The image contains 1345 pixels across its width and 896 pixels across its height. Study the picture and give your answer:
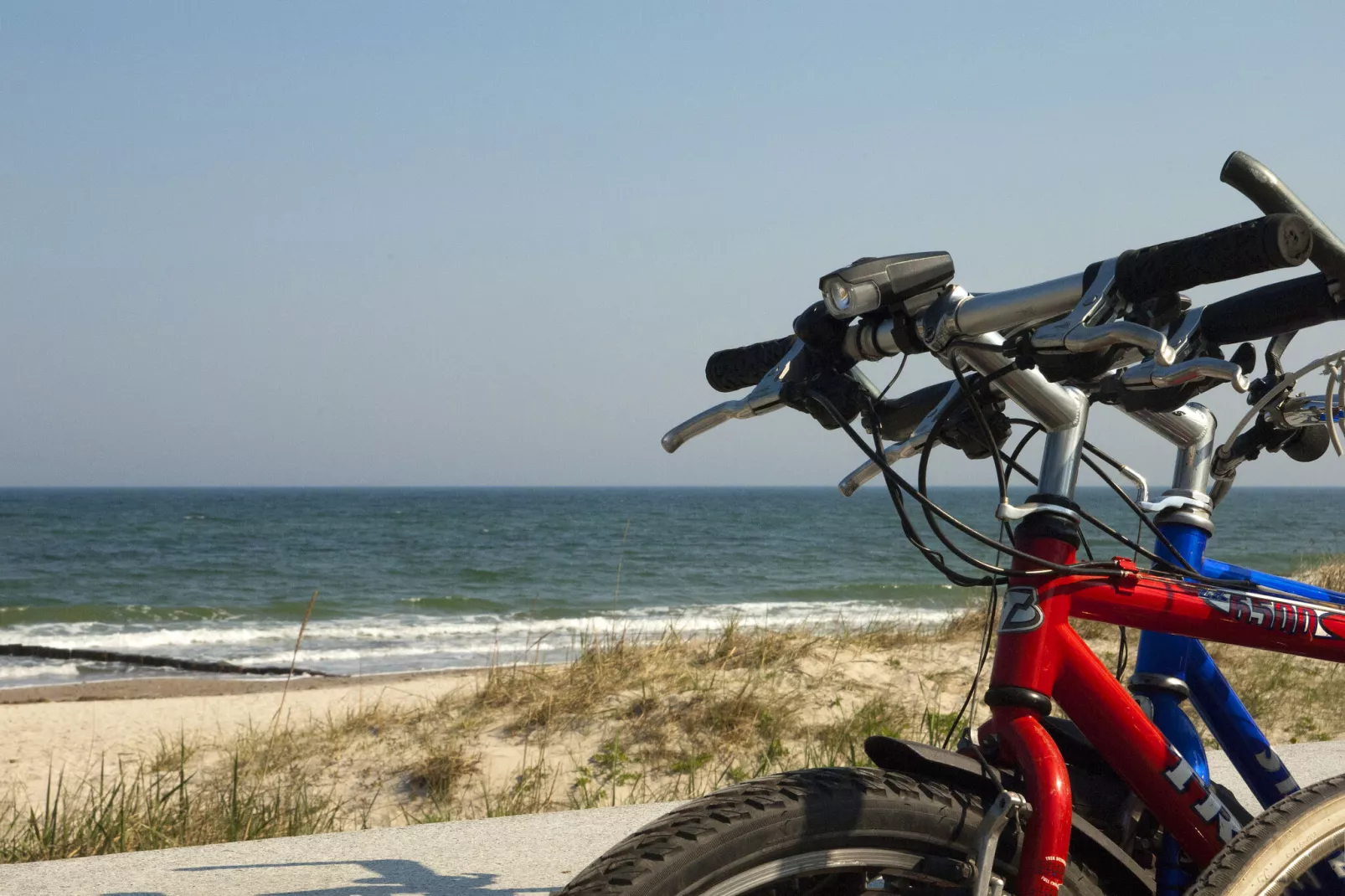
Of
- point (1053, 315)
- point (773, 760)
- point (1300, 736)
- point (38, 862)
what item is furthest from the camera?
point (1300, 736)

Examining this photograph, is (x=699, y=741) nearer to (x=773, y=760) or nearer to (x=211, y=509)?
(x=773, y=760)

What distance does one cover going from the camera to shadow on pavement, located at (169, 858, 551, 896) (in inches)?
99.8

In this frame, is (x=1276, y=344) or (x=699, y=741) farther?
(x=699, y=741)

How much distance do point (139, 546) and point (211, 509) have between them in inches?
1311

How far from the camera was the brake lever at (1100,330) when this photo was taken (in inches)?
46.6

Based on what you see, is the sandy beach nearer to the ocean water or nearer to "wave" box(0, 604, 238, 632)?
the ocean water

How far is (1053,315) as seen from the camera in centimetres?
135

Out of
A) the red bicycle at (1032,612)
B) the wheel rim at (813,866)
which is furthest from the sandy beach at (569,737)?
the wheel rim at (813,866)

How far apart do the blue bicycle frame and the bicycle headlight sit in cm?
84

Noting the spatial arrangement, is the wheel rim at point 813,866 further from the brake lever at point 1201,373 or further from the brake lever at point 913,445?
the brake lever at point 1201,373

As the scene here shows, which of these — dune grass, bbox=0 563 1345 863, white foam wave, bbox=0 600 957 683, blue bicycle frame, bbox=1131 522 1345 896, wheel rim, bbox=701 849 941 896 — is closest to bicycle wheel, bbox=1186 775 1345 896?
blue bicycle frame, bbox=1131 522 1345 896

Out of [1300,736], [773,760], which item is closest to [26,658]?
[773,760]

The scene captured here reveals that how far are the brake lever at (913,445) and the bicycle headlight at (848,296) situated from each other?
0.99 feet

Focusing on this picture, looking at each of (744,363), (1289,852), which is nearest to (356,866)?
(744,363)
